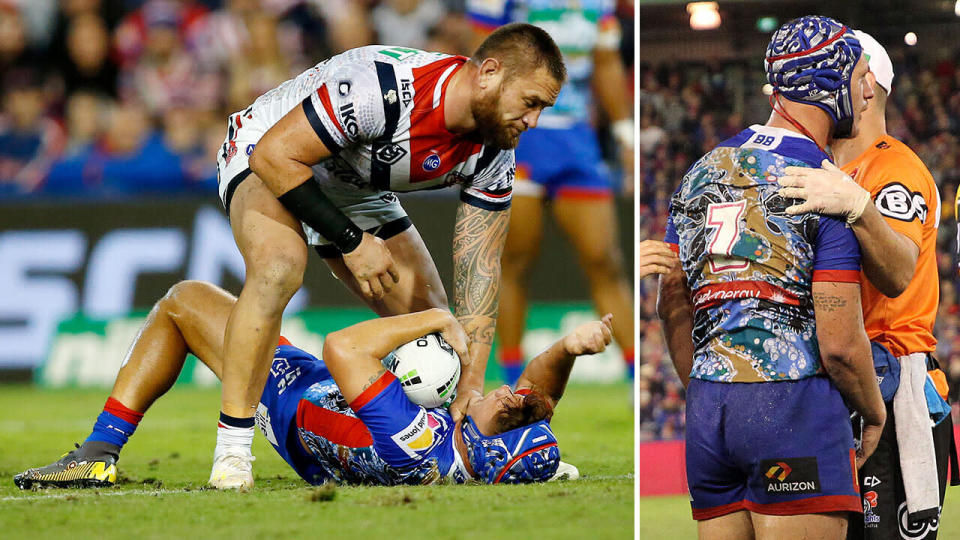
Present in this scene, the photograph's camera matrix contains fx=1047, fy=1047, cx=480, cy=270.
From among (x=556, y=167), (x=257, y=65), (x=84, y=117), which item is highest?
(x=257, y=65)

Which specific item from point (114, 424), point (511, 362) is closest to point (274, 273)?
point (114, 424)

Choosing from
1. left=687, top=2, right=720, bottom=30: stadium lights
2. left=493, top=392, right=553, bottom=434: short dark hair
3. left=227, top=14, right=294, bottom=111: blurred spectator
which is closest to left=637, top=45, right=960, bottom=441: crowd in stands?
left=687, top=2, right=720, bottom=30: stadium lights

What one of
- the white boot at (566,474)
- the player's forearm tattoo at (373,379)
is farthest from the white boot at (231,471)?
the white boot at (566,474)

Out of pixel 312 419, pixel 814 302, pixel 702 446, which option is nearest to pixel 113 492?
pixel 312 419

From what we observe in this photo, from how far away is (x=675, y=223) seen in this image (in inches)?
104

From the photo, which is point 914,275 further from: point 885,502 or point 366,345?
point 366,345

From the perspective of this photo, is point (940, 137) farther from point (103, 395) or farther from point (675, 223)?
point (103, 395)

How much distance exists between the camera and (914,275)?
2811 millimetres

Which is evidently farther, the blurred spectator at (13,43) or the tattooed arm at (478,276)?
the blurred spectator at (13,43)

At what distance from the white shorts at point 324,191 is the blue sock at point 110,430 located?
0.86m

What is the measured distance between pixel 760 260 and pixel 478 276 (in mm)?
1708

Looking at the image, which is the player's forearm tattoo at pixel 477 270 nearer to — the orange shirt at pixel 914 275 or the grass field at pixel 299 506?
the grass field at pixel 299 506

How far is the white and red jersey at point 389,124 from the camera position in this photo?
353 centimetres

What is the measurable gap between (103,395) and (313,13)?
4.62 metres
